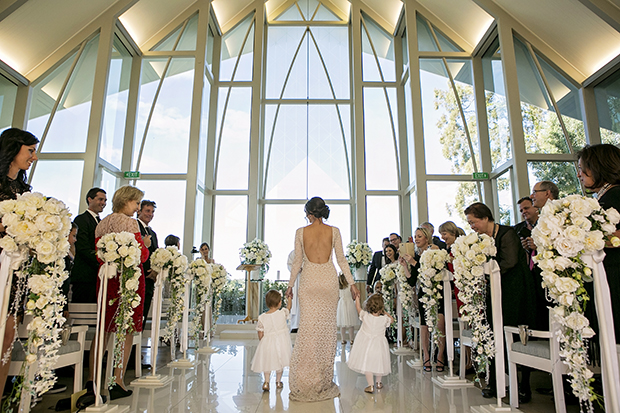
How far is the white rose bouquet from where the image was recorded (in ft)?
10.5

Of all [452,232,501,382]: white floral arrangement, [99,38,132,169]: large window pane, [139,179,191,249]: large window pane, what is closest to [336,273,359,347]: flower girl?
[452,232,501,382]: white floral arrangement

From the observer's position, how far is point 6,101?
322 inches

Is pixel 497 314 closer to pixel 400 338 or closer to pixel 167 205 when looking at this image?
pixel 400 338

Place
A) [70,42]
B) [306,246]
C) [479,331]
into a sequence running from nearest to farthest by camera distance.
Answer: [479,331]
[306,246]
[70,42]

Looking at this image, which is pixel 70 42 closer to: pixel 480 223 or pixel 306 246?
pixel 306 246

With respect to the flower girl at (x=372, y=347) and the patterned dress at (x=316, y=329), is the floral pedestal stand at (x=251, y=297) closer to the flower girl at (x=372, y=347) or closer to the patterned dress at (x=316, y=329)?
the patterned dress at (x=316, y=329)

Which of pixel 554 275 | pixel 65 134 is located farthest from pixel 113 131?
pixel 554 275

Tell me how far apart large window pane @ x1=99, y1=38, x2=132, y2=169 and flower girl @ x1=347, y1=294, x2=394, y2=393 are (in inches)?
294

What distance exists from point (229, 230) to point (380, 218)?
14.0ft

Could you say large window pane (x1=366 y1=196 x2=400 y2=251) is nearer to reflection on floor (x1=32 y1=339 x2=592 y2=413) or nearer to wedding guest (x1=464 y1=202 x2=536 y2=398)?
reflection on floor (x1=32 y1=339 x2=592 y2=413)

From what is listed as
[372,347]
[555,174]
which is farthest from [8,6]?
[555,174]

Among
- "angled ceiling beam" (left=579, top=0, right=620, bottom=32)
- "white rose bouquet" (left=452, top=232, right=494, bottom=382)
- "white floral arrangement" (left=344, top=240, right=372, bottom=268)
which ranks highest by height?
"angled ceiling beam" (left=579, top=0, right=620, bottom=32)

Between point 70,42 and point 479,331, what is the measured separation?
33.4 ft

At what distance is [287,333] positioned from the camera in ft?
13.4
